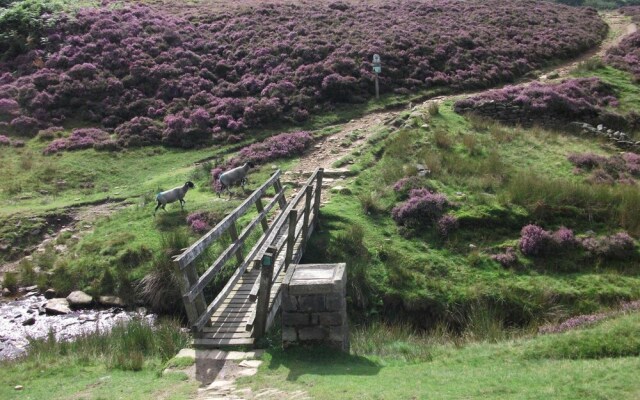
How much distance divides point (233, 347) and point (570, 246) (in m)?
9.79

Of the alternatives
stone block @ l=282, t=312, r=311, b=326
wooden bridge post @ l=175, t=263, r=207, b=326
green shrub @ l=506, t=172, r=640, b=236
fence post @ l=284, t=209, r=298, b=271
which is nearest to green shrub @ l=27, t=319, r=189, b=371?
wooden bridge post @ l=175, t=263, r=207, b=326

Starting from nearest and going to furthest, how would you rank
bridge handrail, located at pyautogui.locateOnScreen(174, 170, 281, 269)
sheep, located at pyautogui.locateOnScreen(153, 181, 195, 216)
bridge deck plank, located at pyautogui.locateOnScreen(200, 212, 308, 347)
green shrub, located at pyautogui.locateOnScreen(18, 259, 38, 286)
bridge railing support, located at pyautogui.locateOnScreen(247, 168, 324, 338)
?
bridge handrail, located at pyautogui.locateOnScreen(174, 170, 281, 269), bridge deck plank, located at pyautogui.locateOnScreen(200, 212, 308, 347), bridge railing support, located at pyautogui.locateOnScreen(247, 168, 324, 338), green shrub, located at pyautogui.locateOnScreen(18, 259, 38, 286), sheep, located at pyautogui.locateOnScreen(153, 181, 195, 216)

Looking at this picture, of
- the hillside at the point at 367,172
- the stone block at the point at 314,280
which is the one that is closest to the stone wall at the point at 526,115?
the hillside at the point at 367,172

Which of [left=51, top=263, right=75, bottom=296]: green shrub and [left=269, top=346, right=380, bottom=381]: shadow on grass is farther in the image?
[left=51, top=263, right=75, bottom=296]: green shrub

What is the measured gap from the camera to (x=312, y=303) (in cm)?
888

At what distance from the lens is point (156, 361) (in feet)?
30.3

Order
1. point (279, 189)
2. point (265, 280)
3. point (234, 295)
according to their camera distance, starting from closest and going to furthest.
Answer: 1. point (265, 280)
2. point (234, 295)
3. point (279, 189)

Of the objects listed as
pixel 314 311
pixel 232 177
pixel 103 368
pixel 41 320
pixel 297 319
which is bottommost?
pixel 41 320

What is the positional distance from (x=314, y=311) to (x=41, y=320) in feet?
26.8

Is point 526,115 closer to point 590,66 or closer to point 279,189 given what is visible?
point 590,66

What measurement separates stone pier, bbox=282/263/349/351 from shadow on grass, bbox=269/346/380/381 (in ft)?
0.47

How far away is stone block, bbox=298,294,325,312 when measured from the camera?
8859mm

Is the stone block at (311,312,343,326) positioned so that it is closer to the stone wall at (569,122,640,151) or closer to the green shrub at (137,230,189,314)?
the green shrub at (137,230,189,314)

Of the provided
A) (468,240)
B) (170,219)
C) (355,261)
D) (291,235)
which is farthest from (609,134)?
(170,219)
